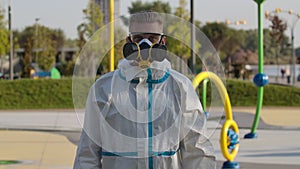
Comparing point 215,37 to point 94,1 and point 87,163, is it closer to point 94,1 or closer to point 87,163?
point 94,1

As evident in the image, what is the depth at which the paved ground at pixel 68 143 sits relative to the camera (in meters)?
11.4

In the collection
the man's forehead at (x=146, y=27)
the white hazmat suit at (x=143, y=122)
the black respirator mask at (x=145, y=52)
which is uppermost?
the man's forehead at (x=146, y=27)

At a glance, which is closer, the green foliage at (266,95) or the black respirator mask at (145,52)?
the black respirator mask at (145,52)

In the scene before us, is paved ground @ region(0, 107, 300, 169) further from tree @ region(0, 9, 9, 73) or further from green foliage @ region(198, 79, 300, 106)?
tree @ region(0, 9, 9, 73)

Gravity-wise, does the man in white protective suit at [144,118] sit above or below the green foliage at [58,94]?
above

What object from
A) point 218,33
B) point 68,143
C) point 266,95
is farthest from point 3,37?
point 218,33

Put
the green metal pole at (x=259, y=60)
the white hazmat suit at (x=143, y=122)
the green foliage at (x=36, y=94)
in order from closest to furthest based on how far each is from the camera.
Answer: the white hazmat suit at (x=143, y=122)
the green metal pole at (x=259, y=60)
the green foliage at (x=36, y=94)

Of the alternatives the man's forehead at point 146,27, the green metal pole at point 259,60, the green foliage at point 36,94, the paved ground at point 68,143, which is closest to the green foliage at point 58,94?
the green foliage at point 36,94

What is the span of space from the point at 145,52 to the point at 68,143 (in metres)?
11.9

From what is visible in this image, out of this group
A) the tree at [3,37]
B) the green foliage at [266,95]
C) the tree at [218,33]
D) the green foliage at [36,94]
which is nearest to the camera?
the green foliage at [266,95]

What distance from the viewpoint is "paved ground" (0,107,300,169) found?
1138 centimetres

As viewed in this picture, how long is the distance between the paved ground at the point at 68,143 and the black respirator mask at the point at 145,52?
374 centimetres

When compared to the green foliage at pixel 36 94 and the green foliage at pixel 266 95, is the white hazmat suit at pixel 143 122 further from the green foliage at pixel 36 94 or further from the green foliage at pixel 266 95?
the green foliage at pixel 36 94

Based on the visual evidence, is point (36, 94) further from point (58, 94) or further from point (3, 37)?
point (3, 37)
